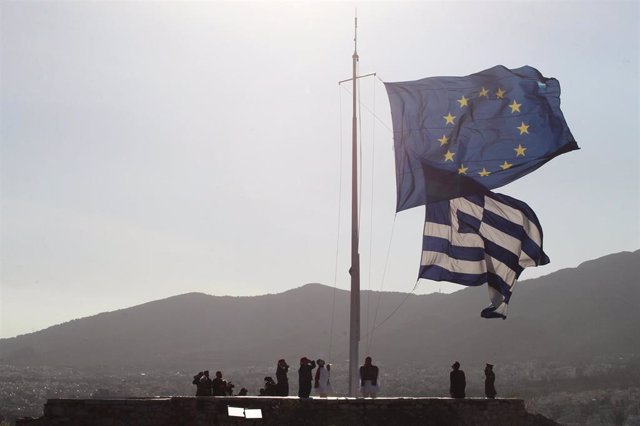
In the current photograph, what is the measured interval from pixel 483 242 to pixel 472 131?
274cm

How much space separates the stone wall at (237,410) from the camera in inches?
634

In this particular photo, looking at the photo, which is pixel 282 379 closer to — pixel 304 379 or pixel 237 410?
pixel 304 379

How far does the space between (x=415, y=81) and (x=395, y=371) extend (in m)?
57.8

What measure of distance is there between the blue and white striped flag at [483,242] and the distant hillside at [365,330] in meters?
67.9

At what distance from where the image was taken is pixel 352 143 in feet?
66.7

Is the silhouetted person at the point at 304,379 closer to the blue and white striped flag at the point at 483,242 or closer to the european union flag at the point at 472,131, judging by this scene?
the blue and white striped flag at the point at 483,242

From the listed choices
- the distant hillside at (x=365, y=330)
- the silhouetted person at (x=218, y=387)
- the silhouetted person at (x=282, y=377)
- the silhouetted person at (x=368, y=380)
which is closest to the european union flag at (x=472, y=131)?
the silhouetted person at (x=368, y=380)

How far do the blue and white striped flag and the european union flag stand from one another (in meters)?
0.41

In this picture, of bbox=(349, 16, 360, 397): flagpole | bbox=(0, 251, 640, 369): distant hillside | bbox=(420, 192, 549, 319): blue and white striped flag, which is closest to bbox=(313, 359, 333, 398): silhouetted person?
bbox=(349, 16, 360, 397): flagpole

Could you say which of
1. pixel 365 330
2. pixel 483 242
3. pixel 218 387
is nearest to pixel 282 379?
pixel 218 387

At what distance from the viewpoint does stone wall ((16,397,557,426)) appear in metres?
16.1

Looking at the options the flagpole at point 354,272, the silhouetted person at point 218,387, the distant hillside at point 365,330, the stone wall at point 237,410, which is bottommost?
the stone wall at point 237,410

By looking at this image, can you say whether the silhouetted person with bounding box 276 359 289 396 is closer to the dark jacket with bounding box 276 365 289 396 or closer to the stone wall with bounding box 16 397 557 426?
the dark jacket with bounding box 276 365 289 396

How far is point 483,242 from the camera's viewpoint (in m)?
20.0
